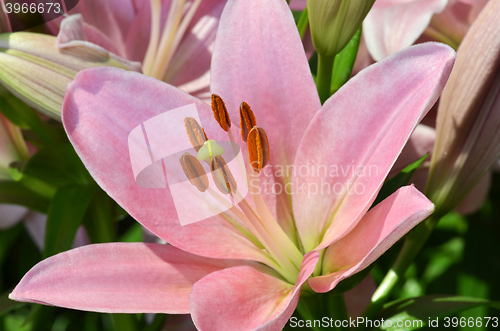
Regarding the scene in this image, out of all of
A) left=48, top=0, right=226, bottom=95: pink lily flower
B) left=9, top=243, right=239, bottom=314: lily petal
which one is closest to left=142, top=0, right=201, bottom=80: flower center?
left=48, top=0, right=226, bottom=95: pink lily flower

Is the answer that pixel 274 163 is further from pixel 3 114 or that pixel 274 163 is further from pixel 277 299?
pixel 3 114

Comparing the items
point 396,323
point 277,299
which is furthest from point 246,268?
point 396,323

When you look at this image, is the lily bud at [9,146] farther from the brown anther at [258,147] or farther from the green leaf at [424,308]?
the green leaf at [424,308]

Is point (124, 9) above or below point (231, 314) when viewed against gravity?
above

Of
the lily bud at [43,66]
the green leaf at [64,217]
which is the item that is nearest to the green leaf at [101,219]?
the green leaf at [64,217]

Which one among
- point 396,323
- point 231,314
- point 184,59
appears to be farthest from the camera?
point 184,59

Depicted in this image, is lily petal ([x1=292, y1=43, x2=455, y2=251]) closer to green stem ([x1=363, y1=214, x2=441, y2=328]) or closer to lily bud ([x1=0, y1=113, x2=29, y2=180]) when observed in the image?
green stem ([x1=363, y1=214, x2=441, y2=328])
